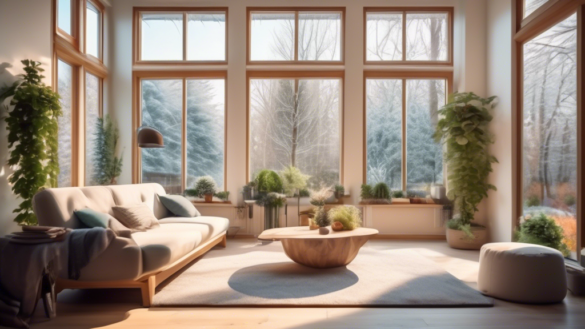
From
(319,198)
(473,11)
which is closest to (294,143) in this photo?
(319,198)

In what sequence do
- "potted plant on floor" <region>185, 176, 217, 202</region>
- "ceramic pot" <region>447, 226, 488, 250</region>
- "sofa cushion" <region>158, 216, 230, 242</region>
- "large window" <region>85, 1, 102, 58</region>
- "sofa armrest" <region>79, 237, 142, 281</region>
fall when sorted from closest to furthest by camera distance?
"sofa armrest" <region>79, 237, 142, 281</region>, "sofa cushion" <region>158, 216, 230, 242</region>, "ceramic pot" <region>447, 226, 488, 250</region>, "large window" <region>85, 1, 102, 58</region>, "potted plant on floor" <region>185, 176, 217, 202</region>

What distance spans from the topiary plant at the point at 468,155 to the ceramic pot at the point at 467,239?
0.17 metres

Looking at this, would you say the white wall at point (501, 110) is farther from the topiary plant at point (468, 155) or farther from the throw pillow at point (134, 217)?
the throw pillow at point (134, 217)

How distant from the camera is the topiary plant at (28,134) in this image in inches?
192

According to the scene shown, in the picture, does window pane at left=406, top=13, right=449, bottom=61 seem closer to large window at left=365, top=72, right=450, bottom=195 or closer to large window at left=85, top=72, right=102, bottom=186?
large window at left=365, top=72, right=450, bottom=195

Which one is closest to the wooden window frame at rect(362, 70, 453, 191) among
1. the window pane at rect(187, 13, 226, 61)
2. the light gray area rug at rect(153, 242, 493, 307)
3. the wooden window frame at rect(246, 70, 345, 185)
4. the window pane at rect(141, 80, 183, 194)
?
the wooden window frame at rect(246, 70, 345, 185)

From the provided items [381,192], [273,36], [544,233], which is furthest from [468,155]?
[273,36]

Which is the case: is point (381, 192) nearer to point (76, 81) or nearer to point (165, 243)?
point (165, 243)

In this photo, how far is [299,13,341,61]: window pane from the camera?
313 inches

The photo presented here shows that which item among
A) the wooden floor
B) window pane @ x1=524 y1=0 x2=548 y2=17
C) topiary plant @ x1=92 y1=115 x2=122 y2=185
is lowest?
the wooden floor

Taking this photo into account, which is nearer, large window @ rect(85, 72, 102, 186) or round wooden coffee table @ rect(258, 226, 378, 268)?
round wooden coffee table @ rect(258, 226, 378, 268)

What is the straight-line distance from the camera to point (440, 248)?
22.3 ft

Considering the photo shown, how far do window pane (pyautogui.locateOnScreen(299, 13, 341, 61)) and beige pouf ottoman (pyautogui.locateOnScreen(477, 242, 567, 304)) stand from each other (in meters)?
4.98

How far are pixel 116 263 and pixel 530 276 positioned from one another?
352cm
